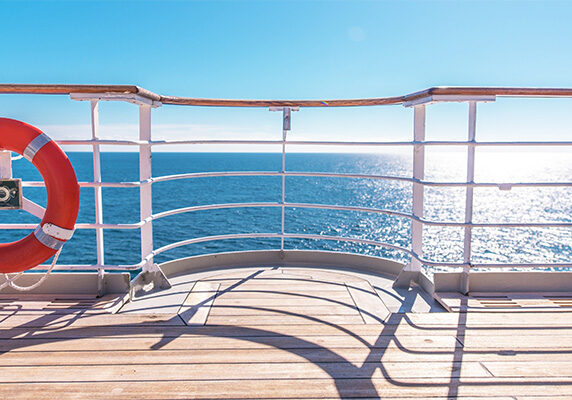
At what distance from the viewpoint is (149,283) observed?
182cm

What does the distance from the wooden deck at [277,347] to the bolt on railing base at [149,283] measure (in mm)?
80

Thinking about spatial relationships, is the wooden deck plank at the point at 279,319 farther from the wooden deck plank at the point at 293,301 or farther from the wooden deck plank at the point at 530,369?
the wooden deck plank at the point at 530,369

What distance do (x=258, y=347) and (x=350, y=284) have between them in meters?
0.74

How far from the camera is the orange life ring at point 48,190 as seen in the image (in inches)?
56.2

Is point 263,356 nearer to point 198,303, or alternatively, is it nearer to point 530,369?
point 198,303

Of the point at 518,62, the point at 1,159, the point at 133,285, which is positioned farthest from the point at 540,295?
the point at 518,62

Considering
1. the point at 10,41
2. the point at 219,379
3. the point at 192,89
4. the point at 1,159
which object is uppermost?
the point at 10,41

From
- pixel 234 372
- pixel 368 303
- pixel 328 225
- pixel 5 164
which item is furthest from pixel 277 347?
pixel 328 225

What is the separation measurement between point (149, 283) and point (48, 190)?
600 millimetres

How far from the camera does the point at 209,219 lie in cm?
2025

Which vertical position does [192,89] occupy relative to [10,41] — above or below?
below

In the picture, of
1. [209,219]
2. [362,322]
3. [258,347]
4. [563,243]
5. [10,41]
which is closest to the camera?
[258,347]

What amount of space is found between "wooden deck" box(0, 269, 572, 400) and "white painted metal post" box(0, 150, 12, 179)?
1.67 feet

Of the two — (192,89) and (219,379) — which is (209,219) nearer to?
(219,379)
